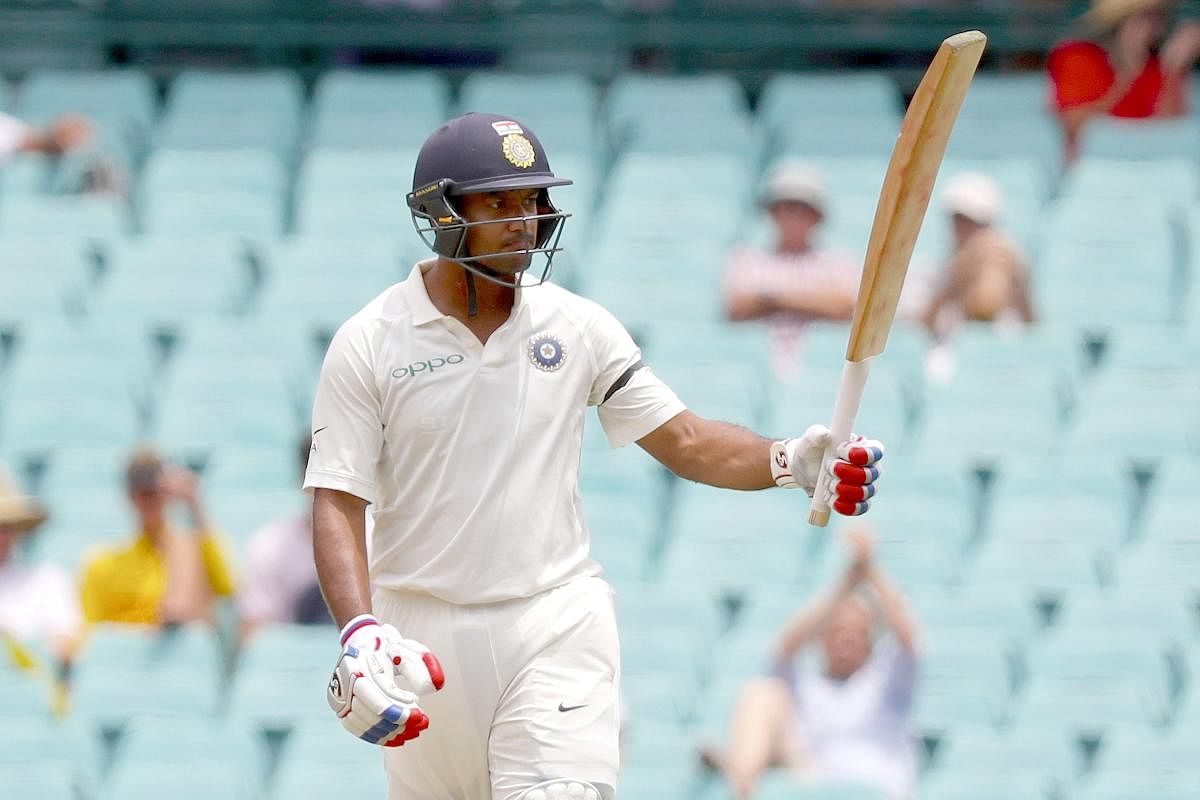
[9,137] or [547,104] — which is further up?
[547,104]

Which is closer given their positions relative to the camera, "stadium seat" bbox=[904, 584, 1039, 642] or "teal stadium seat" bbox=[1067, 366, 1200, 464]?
"stadium seat" bbox=[904, 584, 1039, 642]

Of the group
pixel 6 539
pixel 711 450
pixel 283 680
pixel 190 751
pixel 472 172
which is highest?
pixel 472 172

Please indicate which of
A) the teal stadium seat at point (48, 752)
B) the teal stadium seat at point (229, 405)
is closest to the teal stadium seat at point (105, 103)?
the teal stadium seat at point (229, 405)

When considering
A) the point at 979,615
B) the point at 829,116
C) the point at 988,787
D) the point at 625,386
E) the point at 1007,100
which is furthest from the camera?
the point at 1007,100

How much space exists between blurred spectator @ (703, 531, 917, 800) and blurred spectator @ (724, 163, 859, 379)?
1.49m

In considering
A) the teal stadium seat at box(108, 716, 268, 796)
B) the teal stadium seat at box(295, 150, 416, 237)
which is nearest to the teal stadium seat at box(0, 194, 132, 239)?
the teal stadium seat at box(295, 150, 416, 237)

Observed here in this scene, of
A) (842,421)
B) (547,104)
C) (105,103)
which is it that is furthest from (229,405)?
(842,421)

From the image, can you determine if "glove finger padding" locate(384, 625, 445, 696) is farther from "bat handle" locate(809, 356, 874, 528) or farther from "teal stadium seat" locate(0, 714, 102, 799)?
"teal stadium seat" locate(0, 714, 102, 799)

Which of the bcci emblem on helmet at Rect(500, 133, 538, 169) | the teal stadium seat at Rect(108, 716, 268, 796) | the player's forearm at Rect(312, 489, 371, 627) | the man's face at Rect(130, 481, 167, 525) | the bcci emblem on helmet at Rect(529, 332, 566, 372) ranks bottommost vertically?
the teal stadium seat at Rect(108, 716, 268, 796)

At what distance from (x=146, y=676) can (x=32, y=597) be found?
0.56 meters

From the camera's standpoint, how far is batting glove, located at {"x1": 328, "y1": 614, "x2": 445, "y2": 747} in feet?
12.8

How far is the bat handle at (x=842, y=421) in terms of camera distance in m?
4.25

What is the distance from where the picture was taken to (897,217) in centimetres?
421

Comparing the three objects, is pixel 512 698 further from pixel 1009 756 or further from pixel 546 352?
pixel 1009 756
